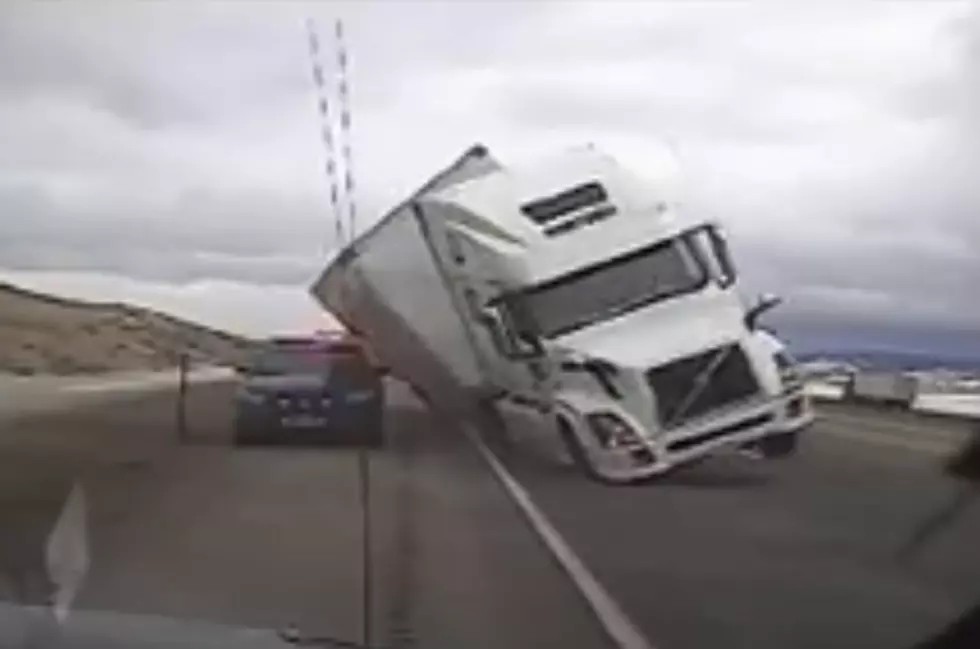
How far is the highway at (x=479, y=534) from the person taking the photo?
1.98 metres

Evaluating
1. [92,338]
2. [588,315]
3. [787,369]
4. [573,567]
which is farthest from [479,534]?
[92,338]

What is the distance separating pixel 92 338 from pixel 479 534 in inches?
29.8

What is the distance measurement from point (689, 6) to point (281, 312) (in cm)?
75

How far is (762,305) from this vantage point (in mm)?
1992

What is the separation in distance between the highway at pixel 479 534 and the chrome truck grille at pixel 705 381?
0.27 ft

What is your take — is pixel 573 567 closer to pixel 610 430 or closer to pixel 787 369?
pixel 610 430

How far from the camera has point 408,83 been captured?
222 cm

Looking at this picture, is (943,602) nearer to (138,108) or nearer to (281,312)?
(281,312)

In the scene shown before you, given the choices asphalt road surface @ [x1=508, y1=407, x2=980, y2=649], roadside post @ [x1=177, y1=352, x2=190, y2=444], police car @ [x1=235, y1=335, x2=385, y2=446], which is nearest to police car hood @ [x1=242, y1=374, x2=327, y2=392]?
police car @ [x1=235, y1=335, x2=385, y2=446]

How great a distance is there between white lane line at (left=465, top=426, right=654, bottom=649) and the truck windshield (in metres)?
0.23

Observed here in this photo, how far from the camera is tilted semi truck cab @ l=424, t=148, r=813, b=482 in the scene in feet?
6.55

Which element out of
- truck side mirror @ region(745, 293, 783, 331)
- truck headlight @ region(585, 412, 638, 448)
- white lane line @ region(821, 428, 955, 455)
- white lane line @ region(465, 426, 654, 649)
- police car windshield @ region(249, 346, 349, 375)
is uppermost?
truck side mirror @ region(745, 293, 783, 331)

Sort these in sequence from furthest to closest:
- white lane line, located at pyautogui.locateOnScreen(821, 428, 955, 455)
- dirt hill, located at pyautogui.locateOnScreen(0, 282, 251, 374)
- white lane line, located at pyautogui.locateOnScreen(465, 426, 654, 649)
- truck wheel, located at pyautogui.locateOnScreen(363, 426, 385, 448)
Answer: dirt hill, located at pyautogui.locateOnScreen(0, 282, 251, 374), truck wheel, located at pyautogui.locateOnScreen(363, 426, 385, 448), white lane line, located at pyautogui.locateOnScreen(465, 426, 654, 649), white lane line, located at pyautogui.locateOnScreen(821, 428, 955, 455)

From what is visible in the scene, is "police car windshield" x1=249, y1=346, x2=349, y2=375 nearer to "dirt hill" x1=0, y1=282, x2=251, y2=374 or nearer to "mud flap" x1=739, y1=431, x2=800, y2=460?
"dirt hill" x1=0, y1=282, x2=251, y2=374
